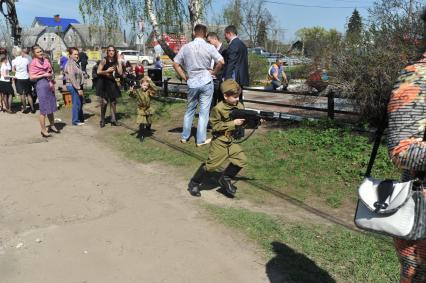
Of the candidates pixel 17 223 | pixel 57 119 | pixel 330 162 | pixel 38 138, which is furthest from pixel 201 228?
pixel 57 119

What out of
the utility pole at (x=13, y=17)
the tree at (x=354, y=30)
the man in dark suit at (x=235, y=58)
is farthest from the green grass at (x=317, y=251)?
the utility pole at (x=13, y=17)

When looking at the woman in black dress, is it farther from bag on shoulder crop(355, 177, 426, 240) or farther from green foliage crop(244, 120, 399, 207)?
bag on shoulder crop(355, 177, 426, 240)

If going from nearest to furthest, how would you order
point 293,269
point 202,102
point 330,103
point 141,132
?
point 293,269
point 202,102
point 330,103
point 141,132

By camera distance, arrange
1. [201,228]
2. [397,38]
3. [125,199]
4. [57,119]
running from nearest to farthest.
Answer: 1. [201,228]
2. [125,199]
3. [397,38]
4. [57,119]

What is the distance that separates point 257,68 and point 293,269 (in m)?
20.6

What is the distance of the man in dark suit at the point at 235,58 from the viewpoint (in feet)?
27.2

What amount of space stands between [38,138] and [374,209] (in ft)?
28.1

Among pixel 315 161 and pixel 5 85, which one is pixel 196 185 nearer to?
pixel 315 161

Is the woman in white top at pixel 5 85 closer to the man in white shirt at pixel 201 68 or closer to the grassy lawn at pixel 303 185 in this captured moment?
the grassy lawn at pixel 303 185

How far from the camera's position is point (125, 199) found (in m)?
5.48

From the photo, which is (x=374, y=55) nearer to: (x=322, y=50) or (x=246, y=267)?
(x=322, y=50)

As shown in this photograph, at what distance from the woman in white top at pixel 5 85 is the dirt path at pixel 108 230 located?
21.4ft

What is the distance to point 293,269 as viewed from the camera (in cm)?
368

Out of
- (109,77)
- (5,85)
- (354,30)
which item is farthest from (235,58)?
(5,85)
